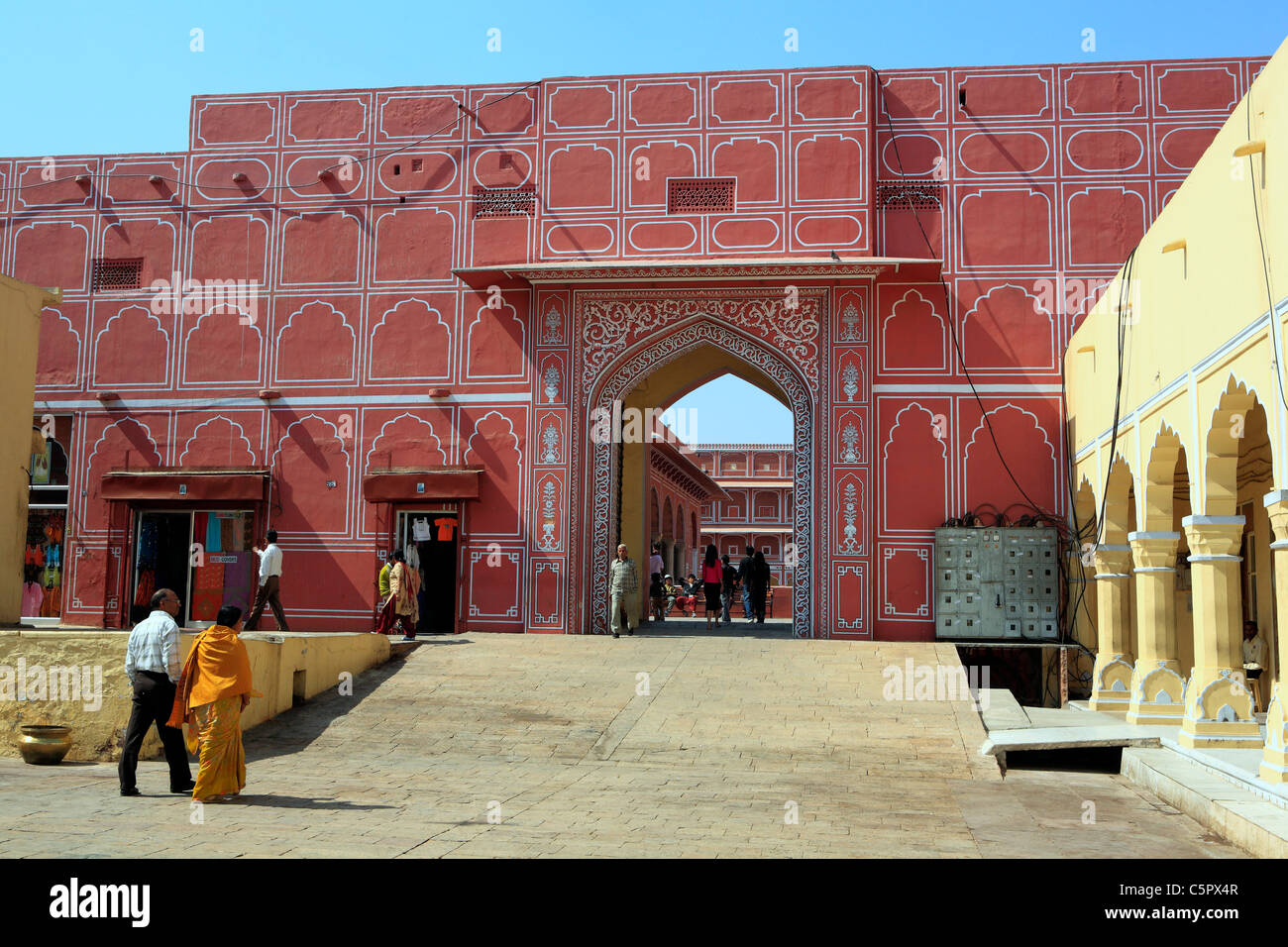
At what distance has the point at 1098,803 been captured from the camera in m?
8.40

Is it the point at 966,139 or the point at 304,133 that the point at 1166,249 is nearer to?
the point at 966,139

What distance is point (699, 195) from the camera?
17.3m

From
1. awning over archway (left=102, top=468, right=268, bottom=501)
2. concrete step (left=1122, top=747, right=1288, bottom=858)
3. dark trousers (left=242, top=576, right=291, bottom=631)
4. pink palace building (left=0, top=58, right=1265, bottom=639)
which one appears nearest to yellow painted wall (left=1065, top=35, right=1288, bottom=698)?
concrete step (left=1122, top=747, right=1288, bottom=858)

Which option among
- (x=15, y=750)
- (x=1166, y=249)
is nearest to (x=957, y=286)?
(x=1166, y=249)

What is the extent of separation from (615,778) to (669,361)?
357 inches

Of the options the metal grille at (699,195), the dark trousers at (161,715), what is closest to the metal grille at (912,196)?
the metal grille at (699,195)

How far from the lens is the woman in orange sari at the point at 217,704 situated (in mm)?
7625

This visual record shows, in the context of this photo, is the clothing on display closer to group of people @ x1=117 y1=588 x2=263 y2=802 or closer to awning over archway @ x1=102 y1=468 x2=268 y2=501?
awning over archway @ x1=102 y1=468 x2=268 y2=501

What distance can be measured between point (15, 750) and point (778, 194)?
12.0 m

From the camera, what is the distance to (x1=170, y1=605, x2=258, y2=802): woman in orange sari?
762 cm

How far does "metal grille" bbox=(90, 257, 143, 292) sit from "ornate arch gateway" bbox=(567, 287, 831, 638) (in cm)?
711

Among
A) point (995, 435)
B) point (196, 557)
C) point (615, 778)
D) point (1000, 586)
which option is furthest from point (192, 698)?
point (995, 435)

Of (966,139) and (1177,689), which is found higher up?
(966,139)

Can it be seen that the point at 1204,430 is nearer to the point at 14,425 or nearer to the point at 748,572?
the point at 748,572
